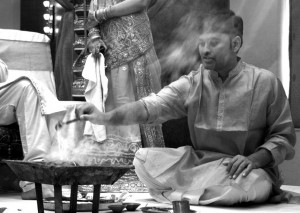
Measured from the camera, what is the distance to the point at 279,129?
4.41 meters

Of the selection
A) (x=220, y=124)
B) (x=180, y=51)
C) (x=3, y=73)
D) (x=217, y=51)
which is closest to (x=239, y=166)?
(x=220, y=124)

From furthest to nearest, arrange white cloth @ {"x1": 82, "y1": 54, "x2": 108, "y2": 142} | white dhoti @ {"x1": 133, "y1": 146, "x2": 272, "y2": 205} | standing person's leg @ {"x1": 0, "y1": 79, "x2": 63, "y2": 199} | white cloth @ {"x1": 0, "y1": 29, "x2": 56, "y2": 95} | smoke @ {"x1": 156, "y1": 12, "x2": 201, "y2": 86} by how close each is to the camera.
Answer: smoke @ {"x1": 156, "y1": 12, "x2": 201, "y2": 86}
white cloth @ {"x1": 0, "y1": 29, "x2": 56, "y2": 95}
white cloth @ {"x1": 82, "y1": 54, "x2": 108, "y2": 142}
standing person's leg @ {"x1": 0, "y1": 79, "x2": 63, "y2": 199}
white dhoti @ {"x1": 133, "y1": 146, "x2": 272, "y2": 205}

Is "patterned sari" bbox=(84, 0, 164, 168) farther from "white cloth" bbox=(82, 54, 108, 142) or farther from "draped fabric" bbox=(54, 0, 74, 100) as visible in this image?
"draped fabric" bbox=(54, 0, 74, 100)

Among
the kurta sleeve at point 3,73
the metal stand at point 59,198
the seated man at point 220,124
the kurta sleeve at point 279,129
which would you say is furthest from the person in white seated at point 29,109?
the kurta sleeve at point 279,129

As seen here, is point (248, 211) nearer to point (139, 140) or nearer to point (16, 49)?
point (139, 140)

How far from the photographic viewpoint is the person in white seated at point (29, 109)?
4766mm

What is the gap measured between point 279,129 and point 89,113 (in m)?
1.48

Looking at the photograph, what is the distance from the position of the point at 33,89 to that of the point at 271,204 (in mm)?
1971

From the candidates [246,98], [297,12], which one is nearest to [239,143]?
[246,98]

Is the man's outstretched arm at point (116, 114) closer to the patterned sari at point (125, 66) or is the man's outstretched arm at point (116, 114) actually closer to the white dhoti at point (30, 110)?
the white dhoti at point (30, 110)

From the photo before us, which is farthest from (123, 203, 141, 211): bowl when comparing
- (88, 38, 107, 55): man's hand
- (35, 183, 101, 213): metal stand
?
(88, 38, 107, 55): man's hand

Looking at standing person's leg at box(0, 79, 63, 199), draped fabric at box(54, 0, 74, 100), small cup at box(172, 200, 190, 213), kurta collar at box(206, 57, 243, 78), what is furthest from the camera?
draped fabric at box(54, 0, 74, 100)

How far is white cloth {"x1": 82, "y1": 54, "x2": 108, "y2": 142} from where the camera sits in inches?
208

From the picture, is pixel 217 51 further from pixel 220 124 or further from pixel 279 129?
pixel 279 129
